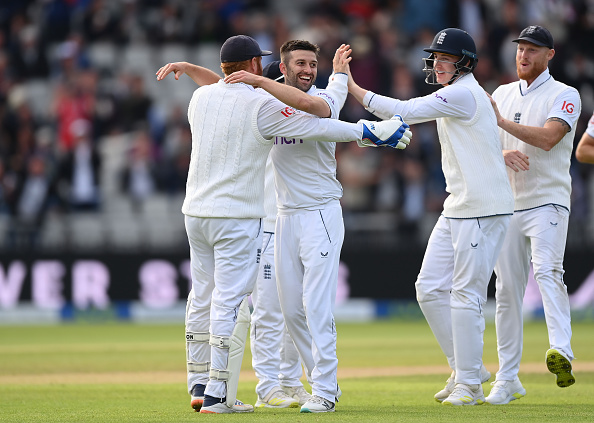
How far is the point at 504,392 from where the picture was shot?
7234mm

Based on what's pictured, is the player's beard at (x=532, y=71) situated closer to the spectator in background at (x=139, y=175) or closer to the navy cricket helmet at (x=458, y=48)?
the navy cricket helmet at (x=458, y=48)

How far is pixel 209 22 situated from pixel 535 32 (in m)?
12.4

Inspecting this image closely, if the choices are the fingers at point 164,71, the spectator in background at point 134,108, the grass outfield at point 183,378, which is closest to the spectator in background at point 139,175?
the spectator in background at point 134,108

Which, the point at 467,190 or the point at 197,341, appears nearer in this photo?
the point at 197,341

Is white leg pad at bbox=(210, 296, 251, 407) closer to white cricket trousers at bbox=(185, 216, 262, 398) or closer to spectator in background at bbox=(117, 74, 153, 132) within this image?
white cricket trousers at bbox=(185, 216, 262, 398)

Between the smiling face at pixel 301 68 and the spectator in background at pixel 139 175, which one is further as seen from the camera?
the spectator in background at pixel 139 175

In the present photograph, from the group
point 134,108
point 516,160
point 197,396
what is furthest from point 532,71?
point 134,108

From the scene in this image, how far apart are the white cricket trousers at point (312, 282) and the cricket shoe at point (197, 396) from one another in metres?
0.70

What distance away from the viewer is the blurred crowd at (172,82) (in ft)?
53.9

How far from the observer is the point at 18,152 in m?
17.3

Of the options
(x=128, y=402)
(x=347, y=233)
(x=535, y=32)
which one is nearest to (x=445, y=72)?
(x=535, y=32)

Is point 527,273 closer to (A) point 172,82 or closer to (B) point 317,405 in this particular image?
(B) point 317,405

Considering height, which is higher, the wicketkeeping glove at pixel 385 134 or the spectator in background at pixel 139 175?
the wicketkeeping glove at pixel 385 134

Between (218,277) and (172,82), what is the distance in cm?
1299
